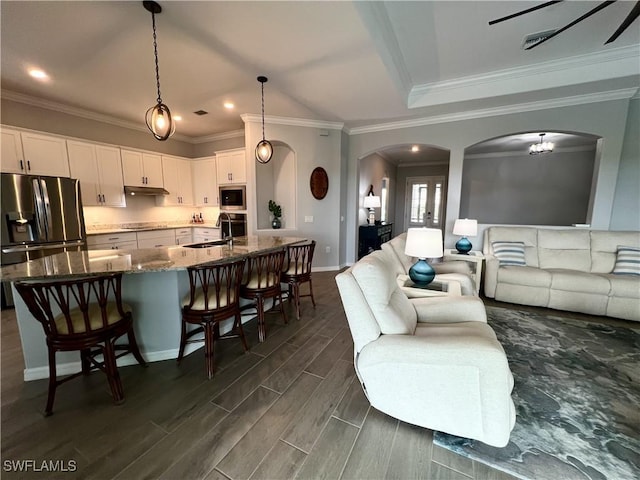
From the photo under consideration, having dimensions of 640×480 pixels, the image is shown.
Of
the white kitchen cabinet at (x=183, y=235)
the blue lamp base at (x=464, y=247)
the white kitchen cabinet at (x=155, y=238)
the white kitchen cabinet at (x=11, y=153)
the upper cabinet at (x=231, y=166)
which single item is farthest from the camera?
the white kitchen cabinet at (x=183, y=235)

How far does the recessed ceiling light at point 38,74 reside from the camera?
3064mm

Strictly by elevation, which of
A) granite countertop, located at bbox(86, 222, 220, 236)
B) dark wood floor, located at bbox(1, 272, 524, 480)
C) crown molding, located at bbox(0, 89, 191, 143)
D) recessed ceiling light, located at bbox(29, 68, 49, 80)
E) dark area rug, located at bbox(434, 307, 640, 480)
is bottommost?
dark wood floor, located at bbox(1, 272, 524, 480)

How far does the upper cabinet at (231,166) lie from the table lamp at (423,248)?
372 centimetres

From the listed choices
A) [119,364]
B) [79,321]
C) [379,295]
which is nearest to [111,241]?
[119,364]

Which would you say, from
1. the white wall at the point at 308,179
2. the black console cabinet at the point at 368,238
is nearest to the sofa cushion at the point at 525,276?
the white wall at the point at 308,179

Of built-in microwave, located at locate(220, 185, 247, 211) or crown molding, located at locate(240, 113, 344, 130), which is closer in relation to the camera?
crown molding, located at locate(240, 113, 344, 130)

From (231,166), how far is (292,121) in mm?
1568

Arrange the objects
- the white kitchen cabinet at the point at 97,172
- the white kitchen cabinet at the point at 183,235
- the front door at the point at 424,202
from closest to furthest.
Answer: the white kitchen cabinet at the point at 97,172
the white kitchen cabinet at the point at 183,235
the front door at the point at 424,202

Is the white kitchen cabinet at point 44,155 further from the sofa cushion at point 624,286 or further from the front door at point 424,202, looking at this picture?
the front door at point 424,202

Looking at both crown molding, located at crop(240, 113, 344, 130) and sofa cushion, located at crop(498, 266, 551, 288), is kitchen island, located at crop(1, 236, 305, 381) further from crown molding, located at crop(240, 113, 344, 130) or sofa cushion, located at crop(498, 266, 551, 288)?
sofa cushion, located at crop(498, 266, 551, 288)

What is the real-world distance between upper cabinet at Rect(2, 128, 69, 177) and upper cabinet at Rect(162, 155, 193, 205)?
5.34 feet

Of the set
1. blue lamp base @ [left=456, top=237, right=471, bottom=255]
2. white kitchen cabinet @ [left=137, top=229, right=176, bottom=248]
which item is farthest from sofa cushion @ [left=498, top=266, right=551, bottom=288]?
white kitchen cabinet @ [left=137, top=229, right=176, bottom=248]

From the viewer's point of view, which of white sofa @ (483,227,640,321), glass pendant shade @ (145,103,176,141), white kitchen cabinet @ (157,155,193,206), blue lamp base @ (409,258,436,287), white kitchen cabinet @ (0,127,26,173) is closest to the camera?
glass pendant shade @ (145,103,176,141)

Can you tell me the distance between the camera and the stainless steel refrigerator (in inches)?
129
